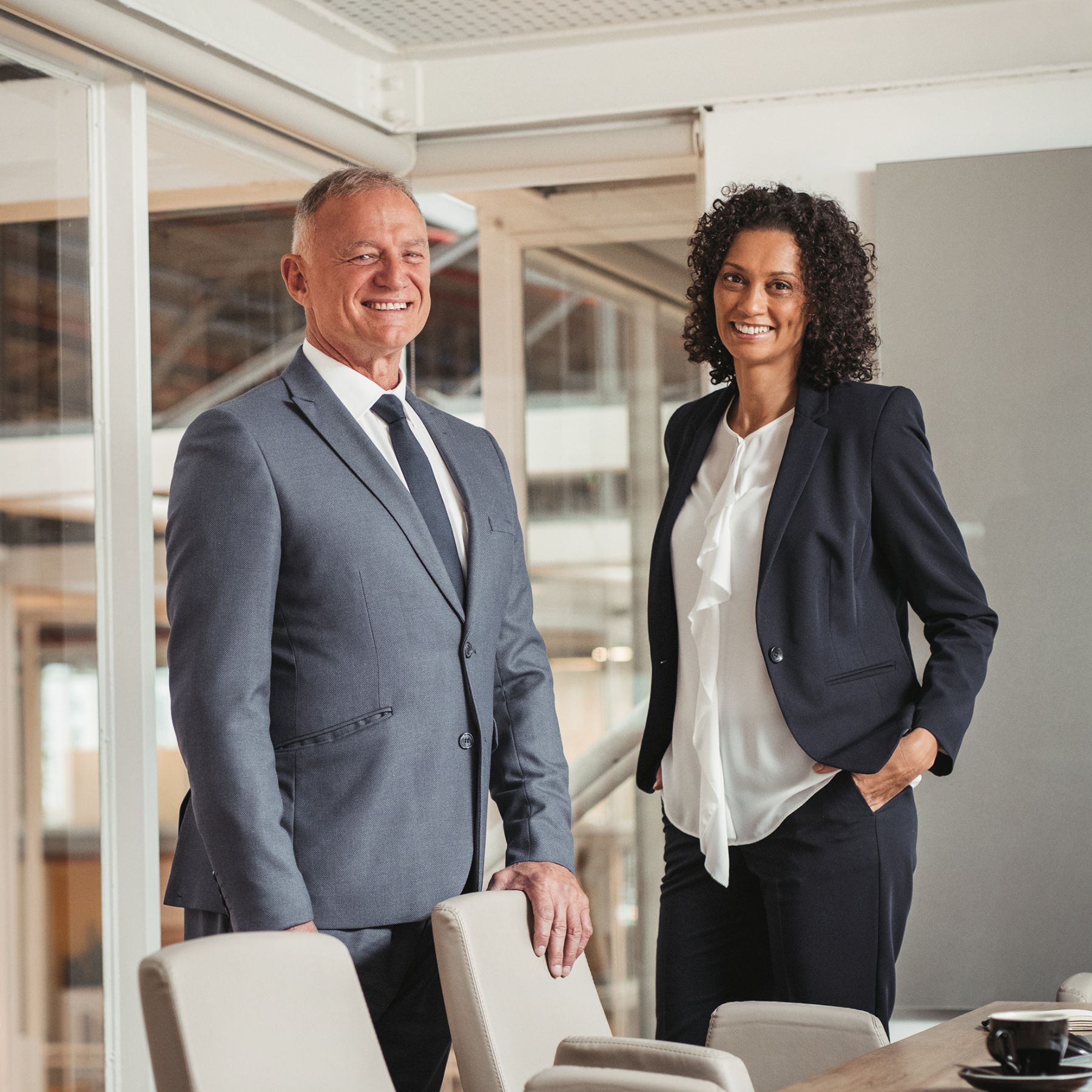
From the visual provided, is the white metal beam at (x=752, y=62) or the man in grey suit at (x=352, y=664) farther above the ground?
the white metal beam at (x=752, y=62)

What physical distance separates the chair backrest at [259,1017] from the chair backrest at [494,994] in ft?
0.58

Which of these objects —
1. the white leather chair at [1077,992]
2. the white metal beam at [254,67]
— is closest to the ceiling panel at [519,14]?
the white metal beam at [254,67]

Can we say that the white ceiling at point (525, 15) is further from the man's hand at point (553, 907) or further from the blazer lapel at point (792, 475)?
the man's hand at point (553, 907)

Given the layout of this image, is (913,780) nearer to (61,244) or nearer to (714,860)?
(714,860)

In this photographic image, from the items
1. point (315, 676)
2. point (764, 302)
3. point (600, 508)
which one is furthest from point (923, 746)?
point (600, 508)

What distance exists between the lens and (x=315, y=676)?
2.12m

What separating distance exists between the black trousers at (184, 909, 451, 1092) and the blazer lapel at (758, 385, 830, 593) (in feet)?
2.94

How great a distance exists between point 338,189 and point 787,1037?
5.01ft

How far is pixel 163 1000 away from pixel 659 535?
1542mm

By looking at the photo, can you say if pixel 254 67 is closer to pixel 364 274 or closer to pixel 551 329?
pixel 551 329

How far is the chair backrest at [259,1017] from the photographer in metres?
1.55

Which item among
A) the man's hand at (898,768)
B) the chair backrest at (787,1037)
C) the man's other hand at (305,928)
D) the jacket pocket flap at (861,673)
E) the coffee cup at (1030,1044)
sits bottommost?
A: the chair backrest at (787,1037)

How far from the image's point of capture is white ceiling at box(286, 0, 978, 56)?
367 cm

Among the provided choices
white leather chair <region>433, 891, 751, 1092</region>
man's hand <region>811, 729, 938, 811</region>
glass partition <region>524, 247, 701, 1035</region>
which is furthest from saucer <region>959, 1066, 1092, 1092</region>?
glass partition <region>524, 247, 701, 1035</region>
